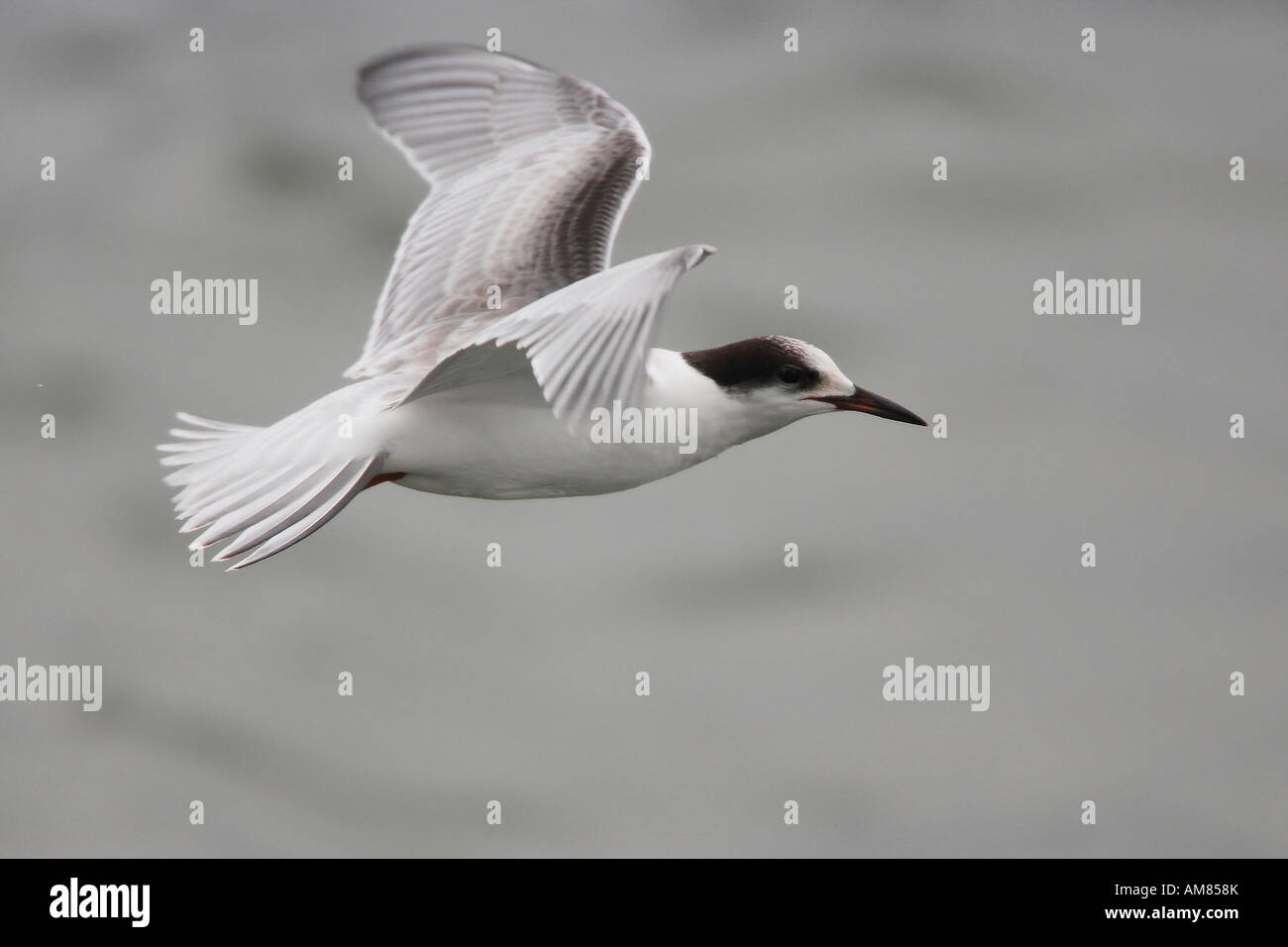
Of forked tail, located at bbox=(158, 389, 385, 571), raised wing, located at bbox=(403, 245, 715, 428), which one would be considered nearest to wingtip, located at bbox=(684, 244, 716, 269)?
raised wing, located at bbox=(403, 245, 715, 428)

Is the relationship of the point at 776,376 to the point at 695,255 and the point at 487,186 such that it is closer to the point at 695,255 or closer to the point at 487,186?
the point at 695,255

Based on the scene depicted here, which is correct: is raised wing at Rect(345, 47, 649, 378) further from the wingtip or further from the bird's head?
the wingtip

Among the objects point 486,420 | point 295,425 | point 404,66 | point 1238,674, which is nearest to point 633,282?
point 486,420

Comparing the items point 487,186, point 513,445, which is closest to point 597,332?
point 513,445

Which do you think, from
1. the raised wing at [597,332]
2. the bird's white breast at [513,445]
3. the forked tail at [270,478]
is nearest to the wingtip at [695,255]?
the raised wing at [597,332]

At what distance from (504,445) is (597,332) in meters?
0.84

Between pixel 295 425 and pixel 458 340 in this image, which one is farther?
pixel 458 340

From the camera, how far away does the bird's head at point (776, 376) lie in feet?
15.0

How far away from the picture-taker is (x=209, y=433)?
184 inches

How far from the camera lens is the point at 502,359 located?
4.18 metres

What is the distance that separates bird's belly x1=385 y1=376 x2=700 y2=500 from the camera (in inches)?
172

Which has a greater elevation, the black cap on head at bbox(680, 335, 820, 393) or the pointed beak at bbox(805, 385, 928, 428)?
the black cap on head at bbox(680, 335, 820, 393)

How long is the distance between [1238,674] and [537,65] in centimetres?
1058

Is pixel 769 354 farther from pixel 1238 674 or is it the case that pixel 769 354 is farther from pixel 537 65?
pixel 1238 674
